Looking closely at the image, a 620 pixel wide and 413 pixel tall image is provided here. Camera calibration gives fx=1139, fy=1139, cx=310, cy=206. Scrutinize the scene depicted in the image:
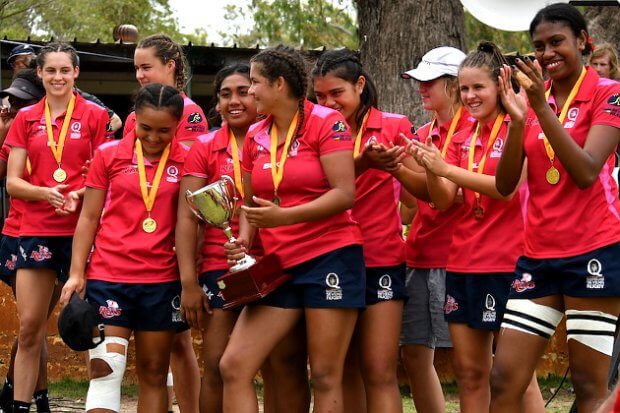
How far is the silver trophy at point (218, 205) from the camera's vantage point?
5.71m

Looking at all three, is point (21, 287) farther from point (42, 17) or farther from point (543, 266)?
point (42, 17)

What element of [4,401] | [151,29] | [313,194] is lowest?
[4,401]

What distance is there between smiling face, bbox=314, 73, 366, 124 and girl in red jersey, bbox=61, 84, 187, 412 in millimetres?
807

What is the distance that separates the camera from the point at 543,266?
5332 millimetres

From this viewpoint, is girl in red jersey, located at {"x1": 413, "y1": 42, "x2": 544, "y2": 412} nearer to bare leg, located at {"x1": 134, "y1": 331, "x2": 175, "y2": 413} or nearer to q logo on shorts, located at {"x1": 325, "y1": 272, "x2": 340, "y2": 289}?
q logo on shorts, located at {"x1": 325, "y1": 272, "x2": 340, "y2": 289}

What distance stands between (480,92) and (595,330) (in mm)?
1477

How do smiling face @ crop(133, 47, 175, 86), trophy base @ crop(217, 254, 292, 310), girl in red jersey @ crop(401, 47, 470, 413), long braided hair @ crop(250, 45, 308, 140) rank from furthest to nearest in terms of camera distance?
smiling face @ crop(133, 47, 175, 86) < girl in red jersey @ crop(401, 47, 470, 413) < long braided hair @ crop(250, 45, 308, 140) < trophy base @ crop(217, 254, 292, 310)

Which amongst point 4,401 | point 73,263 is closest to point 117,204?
point 73,263

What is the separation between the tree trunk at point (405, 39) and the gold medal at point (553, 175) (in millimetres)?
5752

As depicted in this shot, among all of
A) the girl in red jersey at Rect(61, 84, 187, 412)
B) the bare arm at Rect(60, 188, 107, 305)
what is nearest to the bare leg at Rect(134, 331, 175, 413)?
the girl in red jersey at Rect(61, 84, 187, 412)

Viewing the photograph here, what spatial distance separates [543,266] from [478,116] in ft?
3.45

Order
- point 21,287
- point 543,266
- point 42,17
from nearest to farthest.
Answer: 1. point 543,266
2. point 21,287
3. point 42,17

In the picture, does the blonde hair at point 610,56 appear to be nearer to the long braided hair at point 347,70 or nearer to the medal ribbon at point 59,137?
the long braided hair at point 347,70

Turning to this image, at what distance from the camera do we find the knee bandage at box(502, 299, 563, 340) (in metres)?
5.32
